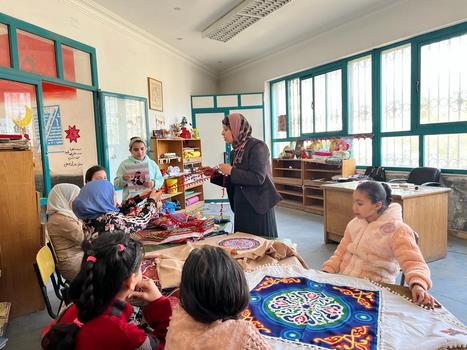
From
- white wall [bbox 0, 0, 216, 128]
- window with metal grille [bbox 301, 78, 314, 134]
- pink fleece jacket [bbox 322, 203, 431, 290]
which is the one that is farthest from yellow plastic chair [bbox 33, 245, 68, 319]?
window with metal grille [bbox 301, 78, 314, 134]

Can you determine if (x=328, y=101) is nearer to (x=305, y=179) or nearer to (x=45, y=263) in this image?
(x=305, y=179)

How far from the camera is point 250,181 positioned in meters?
2.13

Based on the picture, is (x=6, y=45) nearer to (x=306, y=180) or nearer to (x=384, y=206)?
(x=384, y=206)

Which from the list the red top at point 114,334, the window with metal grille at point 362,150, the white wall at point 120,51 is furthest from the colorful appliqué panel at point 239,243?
the window with metal grille at point 362,150

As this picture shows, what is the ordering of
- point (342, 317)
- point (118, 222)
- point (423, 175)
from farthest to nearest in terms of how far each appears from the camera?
point (423, 175) < point (118, 222) < point (342, 317)

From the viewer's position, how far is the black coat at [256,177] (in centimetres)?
214

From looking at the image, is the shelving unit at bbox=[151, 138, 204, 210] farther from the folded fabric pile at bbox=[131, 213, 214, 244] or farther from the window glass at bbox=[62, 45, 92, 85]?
the folded fabric pile at bbox=[131, 213, 214, 244]

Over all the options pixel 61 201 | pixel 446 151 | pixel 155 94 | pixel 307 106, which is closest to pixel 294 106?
pixel 307 106

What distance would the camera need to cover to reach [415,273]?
51.1 inches

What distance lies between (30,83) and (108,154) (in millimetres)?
1404

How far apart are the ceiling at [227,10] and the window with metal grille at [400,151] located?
77.4 inches

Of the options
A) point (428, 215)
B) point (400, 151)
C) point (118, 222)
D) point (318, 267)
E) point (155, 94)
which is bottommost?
point (318, 267)

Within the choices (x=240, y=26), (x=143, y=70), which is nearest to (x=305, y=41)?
(x=240, y=26)

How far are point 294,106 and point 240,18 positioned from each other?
263cm
